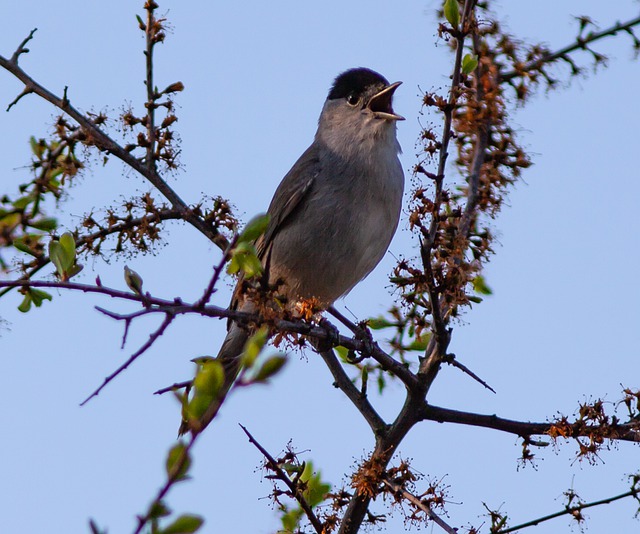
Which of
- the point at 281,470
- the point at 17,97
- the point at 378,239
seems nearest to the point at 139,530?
the point at 281,470

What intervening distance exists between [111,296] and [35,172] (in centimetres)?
128

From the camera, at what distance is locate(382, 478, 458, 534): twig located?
3650mm

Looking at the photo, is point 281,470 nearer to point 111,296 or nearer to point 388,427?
point 388,427

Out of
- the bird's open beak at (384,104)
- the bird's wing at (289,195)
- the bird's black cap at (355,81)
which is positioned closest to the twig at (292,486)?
the bird's wing at (289,195)

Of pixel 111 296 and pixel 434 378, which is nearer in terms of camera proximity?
pixel 111 296

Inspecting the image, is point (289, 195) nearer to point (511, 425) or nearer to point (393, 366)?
point (393, 366)

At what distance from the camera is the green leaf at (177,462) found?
1.55 m

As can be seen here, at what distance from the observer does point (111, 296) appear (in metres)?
2.57

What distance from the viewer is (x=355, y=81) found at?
7.02 meters

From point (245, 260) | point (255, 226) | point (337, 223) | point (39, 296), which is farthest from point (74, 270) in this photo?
point (337, 223)

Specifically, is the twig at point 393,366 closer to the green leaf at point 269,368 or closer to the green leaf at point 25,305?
the green leaf at point 25,305

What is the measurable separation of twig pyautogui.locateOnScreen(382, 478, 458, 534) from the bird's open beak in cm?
314

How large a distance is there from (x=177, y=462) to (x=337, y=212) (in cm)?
461

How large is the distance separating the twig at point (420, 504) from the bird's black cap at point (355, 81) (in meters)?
3.66
